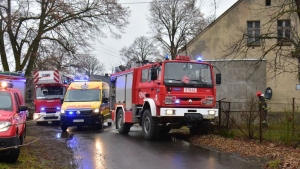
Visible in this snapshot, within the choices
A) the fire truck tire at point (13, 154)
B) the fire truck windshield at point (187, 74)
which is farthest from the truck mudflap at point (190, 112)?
Answer: the fire truck tire at point (13, 154)

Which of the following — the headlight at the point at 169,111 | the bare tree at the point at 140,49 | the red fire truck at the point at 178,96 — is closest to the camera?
the headlight at the point at 169,111

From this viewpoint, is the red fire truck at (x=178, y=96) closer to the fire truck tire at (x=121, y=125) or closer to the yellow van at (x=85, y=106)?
the fire truck tire at (x=121, y=125)

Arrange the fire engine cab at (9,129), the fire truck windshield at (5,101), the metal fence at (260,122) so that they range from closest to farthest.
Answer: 1. the fire engine cab at (9,129)
2. the fire truck windshield at (5,101)
3. the metal fence at (260,122)

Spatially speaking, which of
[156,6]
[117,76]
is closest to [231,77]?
[117,76]

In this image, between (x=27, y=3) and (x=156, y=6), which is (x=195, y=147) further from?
(x=156, y=6)

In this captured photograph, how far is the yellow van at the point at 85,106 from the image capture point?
16.7 m

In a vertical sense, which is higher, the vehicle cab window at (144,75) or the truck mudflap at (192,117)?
the vehicle cab window at (144,75)

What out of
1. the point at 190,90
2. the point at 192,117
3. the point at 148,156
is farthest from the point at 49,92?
the point at 148,156

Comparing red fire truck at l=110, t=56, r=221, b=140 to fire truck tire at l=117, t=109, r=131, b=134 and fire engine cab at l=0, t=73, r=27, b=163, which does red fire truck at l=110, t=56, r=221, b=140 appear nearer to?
fire truck tire at l=117, t=109, r=131, b=134

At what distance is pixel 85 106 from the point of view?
17016mm

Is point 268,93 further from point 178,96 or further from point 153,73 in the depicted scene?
point 153,73

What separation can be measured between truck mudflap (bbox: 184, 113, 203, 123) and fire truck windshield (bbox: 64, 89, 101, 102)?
709 centimetres

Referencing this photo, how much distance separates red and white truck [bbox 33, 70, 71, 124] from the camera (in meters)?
21.4

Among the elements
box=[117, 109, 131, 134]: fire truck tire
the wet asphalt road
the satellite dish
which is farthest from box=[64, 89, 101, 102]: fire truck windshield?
the satellite dish
